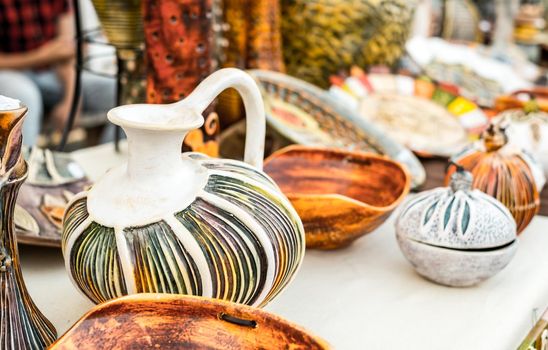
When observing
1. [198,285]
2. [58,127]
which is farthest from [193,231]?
[58,127]

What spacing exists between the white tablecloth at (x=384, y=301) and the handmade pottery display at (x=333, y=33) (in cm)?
63

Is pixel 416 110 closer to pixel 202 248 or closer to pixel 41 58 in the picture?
pixel 202 248

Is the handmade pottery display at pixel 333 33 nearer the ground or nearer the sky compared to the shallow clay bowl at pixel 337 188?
nearer the sky

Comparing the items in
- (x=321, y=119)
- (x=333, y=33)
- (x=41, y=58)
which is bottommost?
(x=41, y=58)

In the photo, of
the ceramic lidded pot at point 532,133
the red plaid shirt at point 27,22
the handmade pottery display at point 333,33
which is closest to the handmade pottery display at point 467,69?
the handmade pottery display at point 333,33

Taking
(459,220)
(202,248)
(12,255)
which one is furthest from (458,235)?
(12,255)

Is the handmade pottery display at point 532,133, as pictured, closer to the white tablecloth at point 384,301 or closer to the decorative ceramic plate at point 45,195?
the white tablecloth at point 384,301

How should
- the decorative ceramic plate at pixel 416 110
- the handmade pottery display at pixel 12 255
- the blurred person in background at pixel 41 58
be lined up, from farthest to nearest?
the blurred person in background at pixel 41 58, the decorative ceramic plate at pixel 416 110, the handmade pottery display at pixel 12 255

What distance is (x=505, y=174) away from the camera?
857mm

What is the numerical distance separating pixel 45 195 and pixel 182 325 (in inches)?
16.9

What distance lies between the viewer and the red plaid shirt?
214 cm

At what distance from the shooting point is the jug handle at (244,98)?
0.60 metres

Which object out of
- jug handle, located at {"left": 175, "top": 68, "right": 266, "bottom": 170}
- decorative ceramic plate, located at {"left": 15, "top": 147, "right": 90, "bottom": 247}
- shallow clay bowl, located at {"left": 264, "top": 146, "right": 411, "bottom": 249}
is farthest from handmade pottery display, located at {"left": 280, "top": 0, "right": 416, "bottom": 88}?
jug handle, located at {"left": 175, "top": 68, "right": 266, "bottom": 170}

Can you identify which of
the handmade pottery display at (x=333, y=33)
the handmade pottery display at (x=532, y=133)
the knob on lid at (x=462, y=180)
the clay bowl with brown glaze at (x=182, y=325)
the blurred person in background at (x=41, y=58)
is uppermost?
the handmade pottery display at (x=333, y=33)
